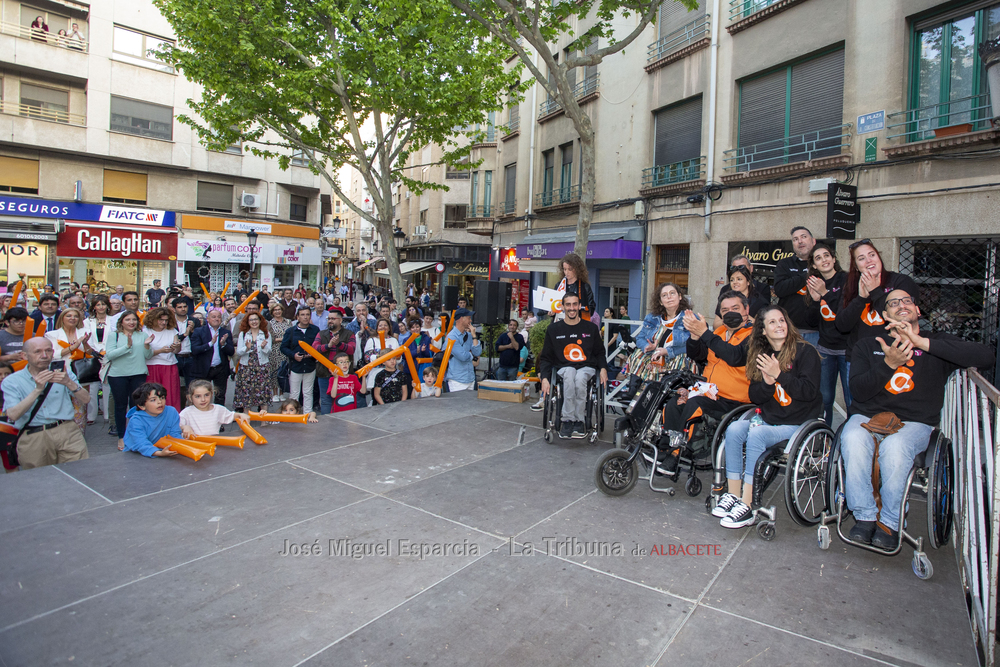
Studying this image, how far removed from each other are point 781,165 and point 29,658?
41.5 feet

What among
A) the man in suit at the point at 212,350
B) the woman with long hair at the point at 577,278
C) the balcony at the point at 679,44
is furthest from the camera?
the balcony at the point at 679,44

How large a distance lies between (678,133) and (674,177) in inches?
42.1

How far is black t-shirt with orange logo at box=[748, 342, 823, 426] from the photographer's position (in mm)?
4180

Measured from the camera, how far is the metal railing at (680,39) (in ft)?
46.0

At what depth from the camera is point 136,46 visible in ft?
83.8

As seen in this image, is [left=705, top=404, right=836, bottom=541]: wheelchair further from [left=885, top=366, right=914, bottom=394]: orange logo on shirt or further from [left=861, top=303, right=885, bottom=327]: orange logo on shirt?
[left=861, top=303, right=885, bottom=327]: orange logo on shirt

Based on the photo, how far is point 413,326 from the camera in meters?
9.66

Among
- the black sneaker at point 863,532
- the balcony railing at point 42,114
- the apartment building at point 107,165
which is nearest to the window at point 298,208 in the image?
the apartment building at point 107,165

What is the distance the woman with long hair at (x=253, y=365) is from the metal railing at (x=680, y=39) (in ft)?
38.3

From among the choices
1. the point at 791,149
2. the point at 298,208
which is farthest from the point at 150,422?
the point at 298,208

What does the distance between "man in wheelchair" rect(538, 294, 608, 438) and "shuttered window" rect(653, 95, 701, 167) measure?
9873mm

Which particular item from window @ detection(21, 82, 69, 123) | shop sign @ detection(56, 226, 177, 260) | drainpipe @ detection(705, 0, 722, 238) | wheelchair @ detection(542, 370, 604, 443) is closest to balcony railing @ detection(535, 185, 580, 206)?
drainpipe @ detection(705, 0, 722, 238)

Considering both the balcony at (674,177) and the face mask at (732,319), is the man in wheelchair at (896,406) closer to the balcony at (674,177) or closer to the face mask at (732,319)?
the face mask at (732,319)

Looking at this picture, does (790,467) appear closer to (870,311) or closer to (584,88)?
(870,311)
